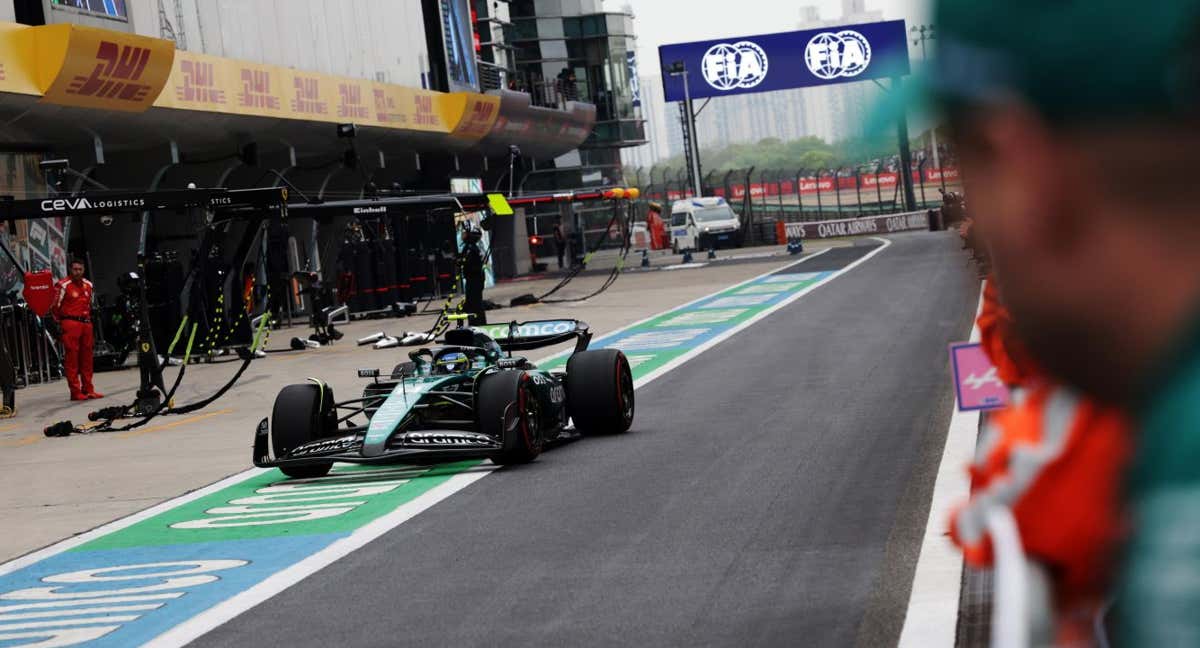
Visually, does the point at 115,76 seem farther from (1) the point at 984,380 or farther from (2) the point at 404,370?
(1) the point at 984,380

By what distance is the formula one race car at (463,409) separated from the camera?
43.9 feet

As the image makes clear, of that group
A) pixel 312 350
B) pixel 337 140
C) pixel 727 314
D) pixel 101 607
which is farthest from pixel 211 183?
pixel 101 607

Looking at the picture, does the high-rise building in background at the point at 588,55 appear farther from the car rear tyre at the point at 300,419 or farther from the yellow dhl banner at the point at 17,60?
the car rear tyre at the point at 300,419

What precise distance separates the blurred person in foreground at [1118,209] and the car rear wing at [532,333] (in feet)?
46.8

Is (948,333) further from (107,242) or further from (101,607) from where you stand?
(107,242)

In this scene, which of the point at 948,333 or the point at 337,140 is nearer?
the point at 948,333

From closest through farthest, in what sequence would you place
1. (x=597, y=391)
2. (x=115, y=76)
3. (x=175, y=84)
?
(x=597, y=391) → (x=115, y=76) → (x=175, y=84)

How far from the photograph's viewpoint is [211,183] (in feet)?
129

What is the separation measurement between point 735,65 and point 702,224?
35.4 ft

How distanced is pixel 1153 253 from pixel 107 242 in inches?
1402

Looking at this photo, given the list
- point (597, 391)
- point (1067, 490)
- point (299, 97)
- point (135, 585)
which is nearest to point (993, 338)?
point (1067, 490)

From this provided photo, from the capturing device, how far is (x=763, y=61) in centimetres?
6875

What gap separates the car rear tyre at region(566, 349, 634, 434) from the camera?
49.1 feet

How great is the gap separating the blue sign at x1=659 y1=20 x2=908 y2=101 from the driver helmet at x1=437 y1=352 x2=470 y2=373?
2142 inches
